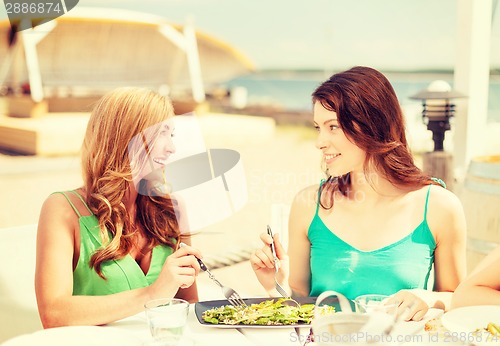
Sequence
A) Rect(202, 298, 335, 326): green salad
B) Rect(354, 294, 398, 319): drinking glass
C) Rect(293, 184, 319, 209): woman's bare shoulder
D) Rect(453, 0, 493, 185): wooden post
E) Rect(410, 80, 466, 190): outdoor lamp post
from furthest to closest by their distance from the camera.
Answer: Rect(453, 0, 493, 185): wooden post, Rect(410, 80, 466, 190): outdoor lamp post, Rect(293, 184, 319, 209): woman's bare shoulder, Rect(202, 298, 335, 326): green salad, Rect(354, 294, 398, 319): drinking glass

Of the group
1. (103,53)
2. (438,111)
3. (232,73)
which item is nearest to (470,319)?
(438,111)

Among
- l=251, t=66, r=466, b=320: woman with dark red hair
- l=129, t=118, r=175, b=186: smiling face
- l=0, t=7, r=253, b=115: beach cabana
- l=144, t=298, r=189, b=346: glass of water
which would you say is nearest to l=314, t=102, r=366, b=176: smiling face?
l=251, t=66, r=466, b=320: woman with dark red hair

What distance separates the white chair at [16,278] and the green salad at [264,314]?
65 centimetres

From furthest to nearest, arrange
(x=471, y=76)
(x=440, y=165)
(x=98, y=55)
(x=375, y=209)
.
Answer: (x=98, y=55)
(x=471, y=76)
(x=440, y=165)
(x=375, y=209)

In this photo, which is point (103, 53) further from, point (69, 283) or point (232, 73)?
point (69, 283)

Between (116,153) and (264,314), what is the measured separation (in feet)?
1.64

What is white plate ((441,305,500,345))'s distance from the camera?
3.13 ft

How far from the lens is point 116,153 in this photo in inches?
52.4

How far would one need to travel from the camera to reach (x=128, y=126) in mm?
1320

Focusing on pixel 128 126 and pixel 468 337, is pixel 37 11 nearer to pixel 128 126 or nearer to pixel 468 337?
pixel 128 126

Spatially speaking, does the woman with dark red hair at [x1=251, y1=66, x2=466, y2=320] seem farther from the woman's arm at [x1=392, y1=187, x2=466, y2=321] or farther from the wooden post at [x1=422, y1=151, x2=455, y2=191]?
the wooden post at [x1=422, y1=151, x2=455, y2=191]

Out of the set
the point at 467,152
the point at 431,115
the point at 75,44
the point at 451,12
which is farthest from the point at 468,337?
the point at 451,12

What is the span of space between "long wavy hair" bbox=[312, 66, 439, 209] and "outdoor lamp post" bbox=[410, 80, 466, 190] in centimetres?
180

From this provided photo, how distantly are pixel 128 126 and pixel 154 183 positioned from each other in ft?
0.51
